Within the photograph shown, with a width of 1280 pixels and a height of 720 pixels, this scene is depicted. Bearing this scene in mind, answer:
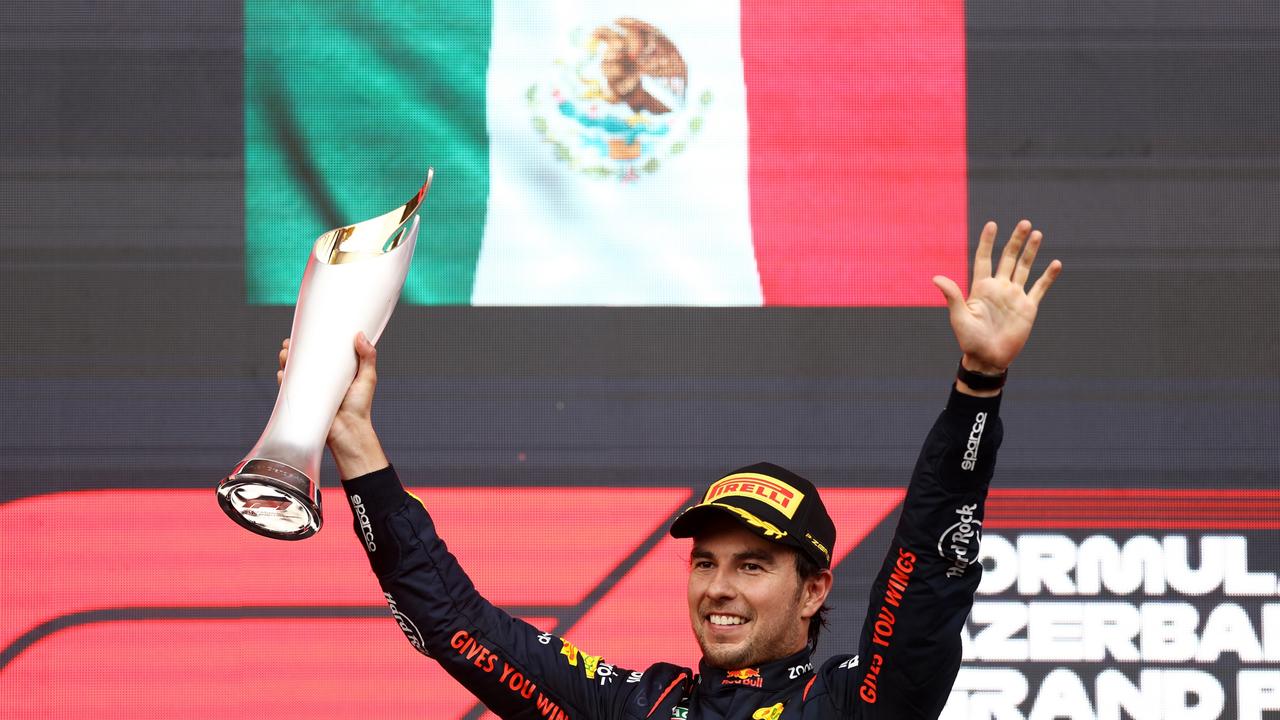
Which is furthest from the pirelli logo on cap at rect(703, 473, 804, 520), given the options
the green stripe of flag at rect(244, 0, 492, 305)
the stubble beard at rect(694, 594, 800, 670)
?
the green stripe of flag at rect(244, 0, 492, 305)

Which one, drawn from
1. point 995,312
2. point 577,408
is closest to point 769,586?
point 995,312

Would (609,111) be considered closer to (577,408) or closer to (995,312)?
(577,408)

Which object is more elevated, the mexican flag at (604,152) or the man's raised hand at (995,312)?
the mexican flag at (604,152)

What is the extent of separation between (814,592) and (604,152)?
3.46ft

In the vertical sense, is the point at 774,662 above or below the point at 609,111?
below

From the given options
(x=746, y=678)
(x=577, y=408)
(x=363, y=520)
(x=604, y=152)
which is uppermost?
(x=604, y=152)

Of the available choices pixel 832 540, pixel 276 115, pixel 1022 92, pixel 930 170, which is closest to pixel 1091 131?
pixel 1022 92

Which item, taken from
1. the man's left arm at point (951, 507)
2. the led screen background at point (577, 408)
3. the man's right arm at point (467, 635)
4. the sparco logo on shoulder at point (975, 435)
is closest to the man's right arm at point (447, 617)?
the man's right arm at point (467, 635)

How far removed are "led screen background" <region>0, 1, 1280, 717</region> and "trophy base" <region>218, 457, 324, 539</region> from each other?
973 mm

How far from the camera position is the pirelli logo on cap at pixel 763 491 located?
5.15 feet

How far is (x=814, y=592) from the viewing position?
1.60 m

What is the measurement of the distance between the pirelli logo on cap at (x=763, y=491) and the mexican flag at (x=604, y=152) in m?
0.85

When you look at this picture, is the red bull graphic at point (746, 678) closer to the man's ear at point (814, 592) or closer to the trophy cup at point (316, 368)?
the man's ear at point (814, 592)

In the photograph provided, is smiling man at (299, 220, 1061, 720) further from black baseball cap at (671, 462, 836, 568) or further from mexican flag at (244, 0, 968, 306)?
mexican flag at (244, 0, 968, 306)
